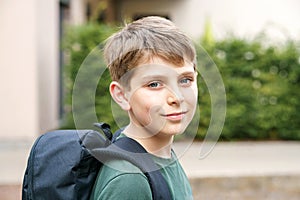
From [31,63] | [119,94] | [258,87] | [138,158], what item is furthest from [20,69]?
[138,158]

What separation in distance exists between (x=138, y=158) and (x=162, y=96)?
0.55 ft

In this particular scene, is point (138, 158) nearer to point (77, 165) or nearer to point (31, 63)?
point (77, 165)

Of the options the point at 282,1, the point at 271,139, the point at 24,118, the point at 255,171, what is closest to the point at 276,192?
the point at 255,171

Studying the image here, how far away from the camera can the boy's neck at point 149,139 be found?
1.58 metres

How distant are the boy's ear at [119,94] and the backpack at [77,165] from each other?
93 millimetres

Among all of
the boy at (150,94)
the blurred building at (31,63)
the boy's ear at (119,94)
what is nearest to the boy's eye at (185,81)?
the boy at (150,94)

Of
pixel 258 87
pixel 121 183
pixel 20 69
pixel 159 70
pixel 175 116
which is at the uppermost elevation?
pixel 159 70

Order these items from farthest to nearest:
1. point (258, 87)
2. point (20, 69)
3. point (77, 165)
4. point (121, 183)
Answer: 1. point (258, 87)
2. point (20, 69)
3. point (77, 165)
4. point (121, 183)

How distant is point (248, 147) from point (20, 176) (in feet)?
12.1

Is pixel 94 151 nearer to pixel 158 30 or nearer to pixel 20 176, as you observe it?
pixel 158 30

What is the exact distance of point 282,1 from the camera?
1470 cm

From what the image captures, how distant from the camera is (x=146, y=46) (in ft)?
5.08

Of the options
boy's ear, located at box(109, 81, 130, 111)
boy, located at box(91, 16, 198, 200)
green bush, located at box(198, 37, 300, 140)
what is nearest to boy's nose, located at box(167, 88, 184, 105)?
boy, located at box(91, 16, 198, 200)

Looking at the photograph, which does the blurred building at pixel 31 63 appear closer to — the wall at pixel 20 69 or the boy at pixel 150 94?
the wall at pixel 20 69
